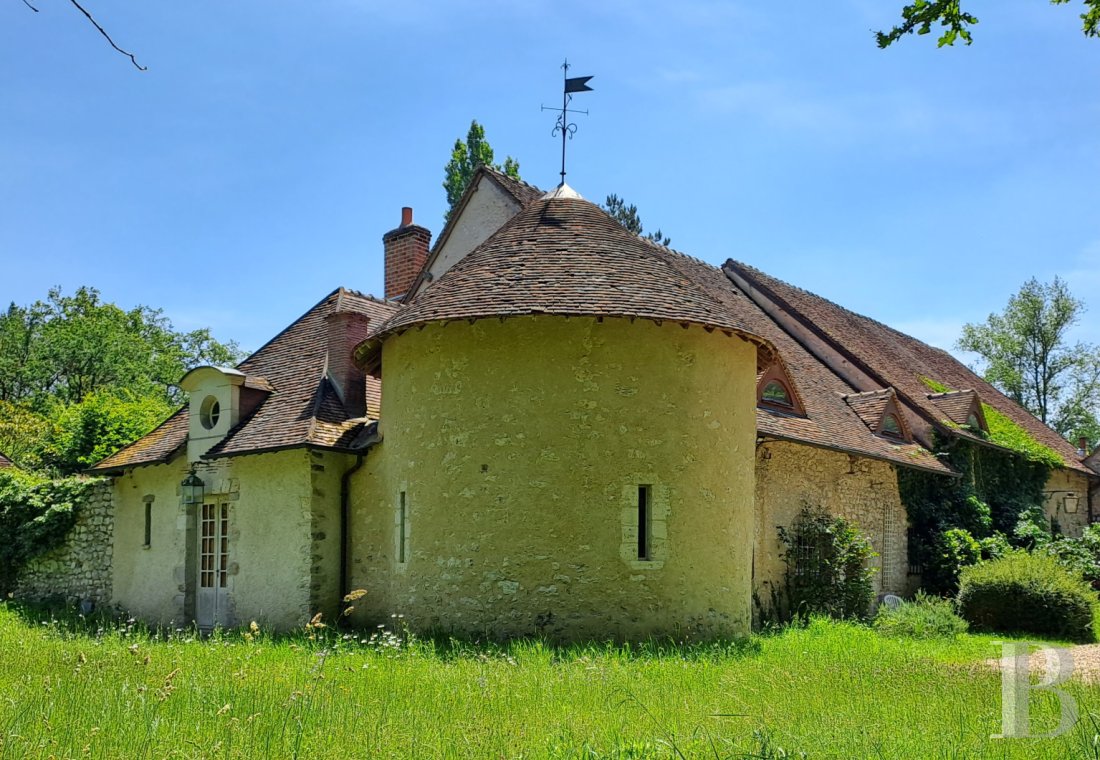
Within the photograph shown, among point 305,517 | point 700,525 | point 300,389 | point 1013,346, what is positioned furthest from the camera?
point 1013,346

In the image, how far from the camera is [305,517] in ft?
44.4

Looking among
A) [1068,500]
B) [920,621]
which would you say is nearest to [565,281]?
[920,621]

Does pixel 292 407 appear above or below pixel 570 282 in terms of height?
below

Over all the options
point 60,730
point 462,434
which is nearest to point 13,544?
point 462,434

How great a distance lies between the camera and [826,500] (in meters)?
16.5

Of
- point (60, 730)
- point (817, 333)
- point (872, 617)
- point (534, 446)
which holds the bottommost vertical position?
point (872, 617)

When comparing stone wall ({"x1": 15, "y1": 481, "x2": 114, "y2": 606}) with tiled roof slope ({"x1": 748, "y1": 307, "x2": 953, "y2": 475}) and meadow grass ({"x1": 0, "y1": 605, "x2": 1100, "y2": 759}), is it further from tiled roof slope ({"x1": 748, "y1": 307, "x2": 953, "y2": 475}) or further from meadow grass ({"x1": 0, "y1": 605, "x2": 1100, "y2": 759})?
tiled roof slope ({"x1": 748, "y1": 307, "x2": 953, "y2": 475})

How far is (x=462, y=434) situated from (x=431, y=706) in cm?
479

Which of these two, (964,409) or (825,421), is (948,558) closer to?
(964,409)

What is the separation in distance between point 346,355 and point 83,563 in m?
6.57

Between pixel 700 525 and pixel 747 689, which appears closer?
pixel 747 689

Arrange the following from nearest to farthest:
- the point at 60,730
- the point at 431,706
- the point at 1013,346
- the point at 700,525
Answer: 1. the point at 60,730
2. the point at 431,706
3. the point at 700,525
4. the point at 1013,346

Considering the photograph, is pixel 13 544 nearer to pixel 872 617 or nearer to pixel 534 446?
pixel 534 446

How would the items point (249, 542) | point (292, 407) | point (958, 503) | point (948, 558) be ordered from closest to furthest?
point (249, 542), point (292, 407), point (948, 558), point (958, 503)
